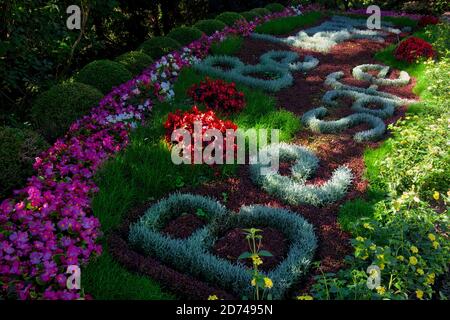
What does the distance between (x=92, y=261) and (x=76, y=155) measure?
1.97 meters

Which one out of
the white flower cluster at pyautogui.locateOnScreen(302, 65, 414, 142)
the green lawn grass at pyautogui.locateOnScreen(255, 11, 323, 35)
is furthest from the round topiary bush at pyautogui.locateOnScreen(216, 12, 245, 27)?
the white flower cluster at pyautogui.locateOnScreen(302, 65, 414, 142)

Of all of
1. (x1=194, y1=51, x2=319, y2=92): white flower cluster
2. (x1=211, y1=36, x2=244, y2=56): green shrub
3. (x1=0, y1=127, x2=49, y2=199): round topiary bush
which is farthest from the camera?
(x1=211, y1=36, x2=244, y2=56): green shrub

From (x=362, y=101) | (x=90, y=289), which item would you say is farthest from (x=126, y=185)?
(x=362, y=101)

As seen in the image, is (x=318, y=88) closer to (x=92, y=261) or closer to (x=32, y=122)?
(x=32, y=122)

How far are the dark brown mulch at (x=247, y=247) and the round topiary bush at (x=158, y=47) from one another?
7.65 meters

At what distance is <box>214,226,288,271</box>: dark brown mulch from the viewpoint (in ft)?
16.4

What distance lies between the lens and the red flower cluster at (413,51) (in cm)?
1262

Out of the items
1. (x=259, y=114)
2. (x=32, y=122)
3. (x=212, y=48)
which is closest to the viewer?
(x=32, y=122)

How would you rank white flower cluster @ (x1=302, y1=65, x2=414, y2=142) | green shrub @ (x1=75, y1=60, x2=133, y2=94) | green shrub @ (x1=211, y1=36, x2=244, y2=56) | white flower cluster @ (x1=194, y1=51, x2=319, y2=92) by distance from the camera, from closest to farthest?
1. white flower cluster @ (x1=302, y1=65, x2=414, y2=142)
2. green shrub @ (x1=75, y1=60, x2=133, y2=94)
3. white flower cluster @ (x1=194, y1=51, x2=319, y2=92)
4. green shrub @ (x1=211, y1=36, x2=244, y2=56)

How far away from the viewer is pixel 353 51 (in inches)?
573

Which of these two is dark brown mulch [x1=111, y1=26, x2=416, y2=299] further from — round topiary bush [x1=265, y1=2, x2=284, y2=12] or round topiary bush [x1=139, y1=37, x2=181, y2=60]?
round topiary bush [x1=265, y1=2, x2=284, y2=12]

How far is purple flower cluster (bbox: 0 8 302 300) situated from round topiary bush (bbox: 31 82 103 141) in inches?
9.5

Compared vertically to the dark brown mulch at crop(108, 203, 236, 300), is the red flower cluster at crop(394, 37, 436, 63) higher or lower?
higher

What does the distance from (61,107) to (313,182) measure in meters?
4.51
